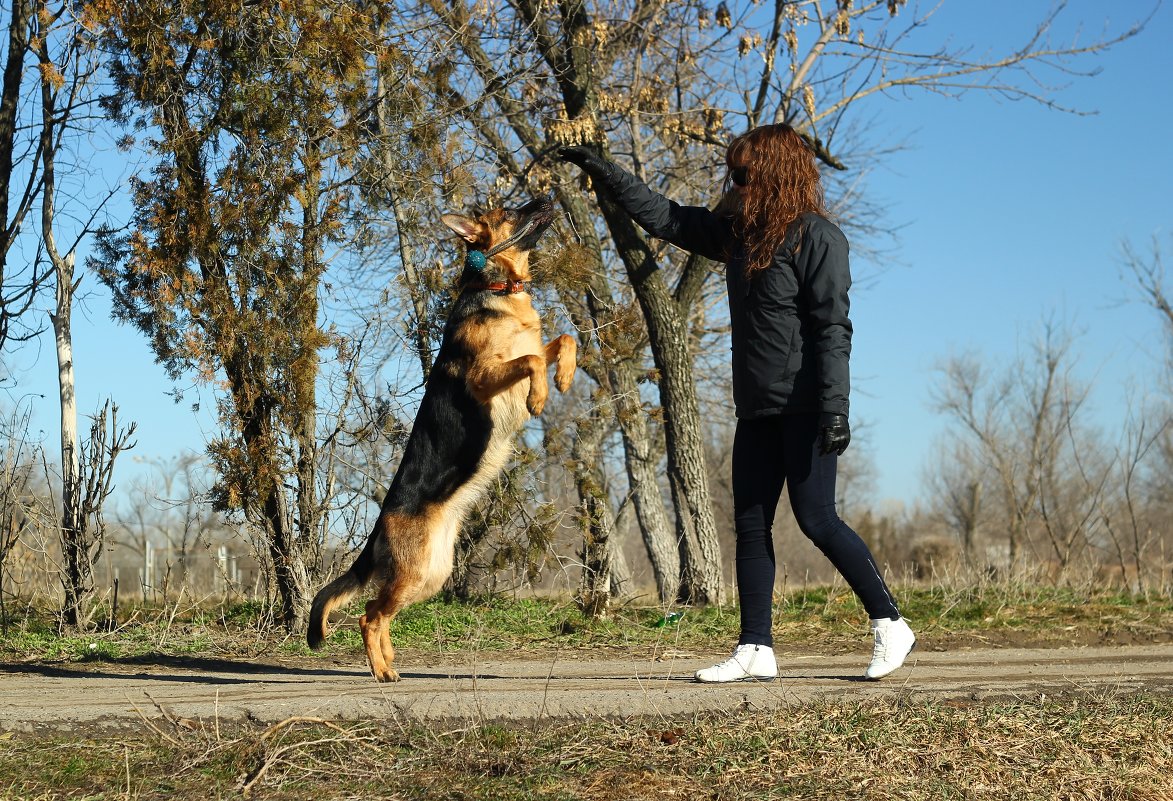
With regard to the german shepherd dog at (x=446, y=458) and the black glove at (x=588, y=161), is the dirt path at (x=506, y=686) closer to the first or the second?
the german shepherd dog at (x=446, y=458)

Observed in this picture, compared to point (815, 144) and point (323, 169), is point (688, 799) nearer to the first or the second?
point (323, 169)

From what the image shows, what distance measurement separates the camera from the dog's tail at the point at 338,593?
5188mm

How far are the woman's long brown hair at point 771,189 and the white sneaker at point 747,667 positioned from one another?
173 cm

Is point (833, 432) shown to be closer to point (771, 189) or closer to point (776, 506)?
point (776, 506)

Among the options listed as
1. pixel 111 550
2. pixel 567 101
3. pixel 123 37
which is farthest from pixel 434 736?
pixel 567 101

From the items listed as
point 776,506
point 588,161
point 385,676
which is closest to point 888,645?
point 776,506

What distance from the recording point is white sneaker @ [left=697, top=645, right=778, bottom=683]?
181 inches

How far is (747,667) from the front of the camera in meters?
4.62

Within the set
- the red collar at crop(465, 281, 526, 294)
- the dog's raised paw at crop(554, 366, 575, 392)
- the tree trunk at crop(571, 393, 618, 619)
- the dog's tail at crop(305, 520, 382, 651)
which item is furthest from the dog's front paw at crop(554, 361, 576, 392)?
the tree trunk at crop(571, 393, 618, 619)

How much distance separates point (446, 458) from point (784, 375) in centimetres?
179

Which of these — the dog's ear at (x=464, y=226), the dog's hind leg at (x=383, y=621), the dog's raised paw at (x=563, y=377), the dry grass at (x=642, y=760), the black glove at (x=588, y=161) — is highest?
the black glove at (x=588, y=161)

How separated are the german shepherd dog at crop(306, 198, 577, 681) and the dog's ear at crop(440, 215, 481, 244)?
48 centimetres

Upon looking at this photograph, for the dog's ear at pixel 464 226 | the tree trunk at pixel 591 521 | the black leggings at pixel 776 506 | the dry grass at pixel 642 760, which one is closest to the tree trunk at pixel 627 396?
the tree trunk at pixel 591 521

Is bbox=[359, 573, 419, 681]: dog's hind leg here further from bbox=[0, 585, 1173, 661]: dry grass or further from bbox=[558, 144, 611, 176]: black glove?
bbox=[558, 144, 611, 176]: black glove
